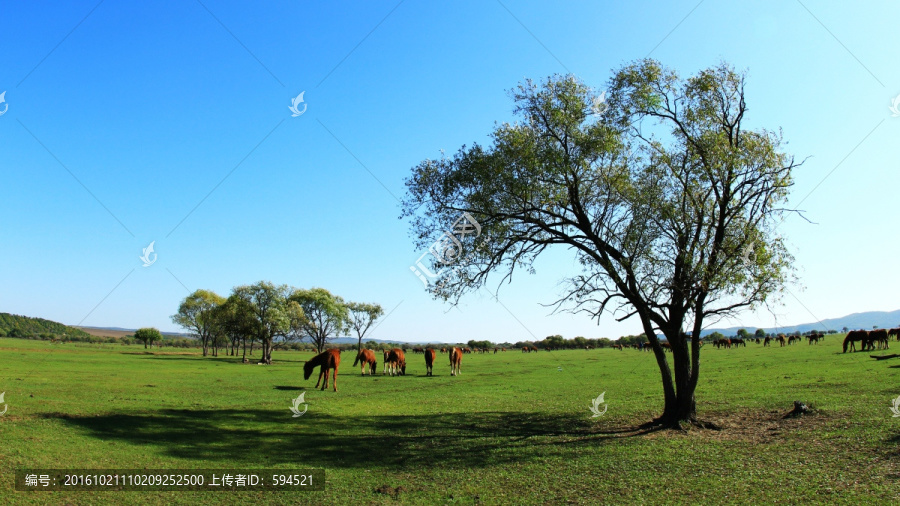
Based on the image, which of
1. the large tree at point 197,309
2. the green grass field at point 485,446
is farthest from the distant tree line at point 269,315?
the green grass field at point 485,446

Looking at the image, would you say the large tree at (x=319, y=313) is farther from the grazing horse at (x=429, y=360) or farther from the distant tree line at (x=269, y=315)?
the grazing horse at (x=429, y=360)

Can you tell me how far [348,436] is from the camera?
14828 millimetres

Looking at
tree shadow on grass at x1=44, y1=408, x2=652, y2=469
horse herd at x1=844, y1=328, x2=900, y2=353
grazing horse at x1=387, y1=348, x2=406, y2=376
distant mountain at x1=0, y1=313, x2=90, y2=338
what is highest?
horse herd at x1=844, y1=328, x2=900, y2=353

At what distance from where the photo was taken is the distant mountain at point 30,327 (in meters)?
150

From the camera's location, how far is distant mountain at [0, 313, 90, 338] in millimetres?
150500

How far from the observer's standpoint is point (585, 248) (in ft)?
55.3

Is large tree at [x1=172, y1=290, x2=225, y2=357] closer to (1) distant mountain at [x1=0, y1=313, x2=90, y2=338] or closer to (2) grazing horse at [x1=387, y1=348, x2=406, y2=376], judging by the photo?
(2) grazing horse at [x1=387, y1=348, x2=406, y2=376]

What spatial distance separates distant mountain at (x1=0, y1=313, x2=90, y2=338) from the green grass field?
16888cm

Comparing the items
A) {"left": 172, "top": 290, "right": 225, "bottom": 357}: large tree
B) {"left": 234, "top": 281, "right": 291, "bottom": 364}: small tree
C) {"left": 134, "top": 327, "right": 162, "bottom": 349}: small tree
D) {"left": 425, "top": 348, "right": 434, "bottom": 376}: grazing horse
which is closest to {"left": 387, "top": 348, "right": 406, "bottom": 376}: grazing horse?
{"left": 425, "top": 348, "right": 434, "bottom": 376}: grazing horse

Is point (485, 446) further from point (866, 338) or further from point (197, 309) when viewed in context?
point (197, 309)

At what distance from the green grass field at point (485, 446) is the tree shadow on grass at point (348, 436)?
0.07 m

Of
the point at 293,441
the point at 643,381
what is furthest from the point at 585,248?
the point at 643,381

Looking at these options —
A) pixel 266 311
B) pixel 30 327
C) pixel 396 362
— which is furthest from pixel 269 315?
pixel 30 327

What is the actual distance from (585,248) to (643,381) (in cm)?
1798
